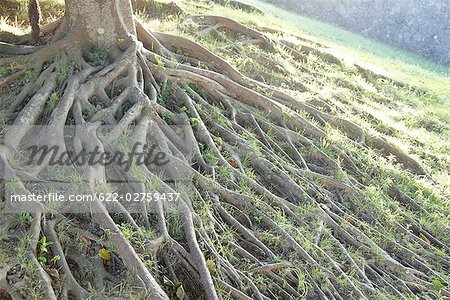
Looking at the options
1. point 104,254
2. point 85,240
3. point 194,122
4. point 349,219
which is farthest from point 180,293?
point 349,219

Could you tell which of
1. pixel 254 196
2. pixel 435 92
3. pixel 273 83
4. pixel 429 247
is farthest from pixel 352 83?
pixel 254 196

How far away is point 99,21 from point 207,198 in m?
2.28

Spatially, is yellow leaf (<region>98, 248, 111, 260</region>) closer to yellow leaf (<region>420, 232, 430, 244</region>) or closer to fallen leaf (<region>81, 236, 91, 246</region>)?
fallen leaf (<region>81, 236, 91, 246</region>)

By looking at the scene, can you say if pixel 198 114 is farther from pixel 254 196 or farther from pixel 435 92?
pixel 435 92

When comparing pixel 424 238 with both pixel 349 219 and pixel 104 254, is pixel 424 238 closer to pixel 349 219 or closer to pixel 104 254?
pixel 349 219

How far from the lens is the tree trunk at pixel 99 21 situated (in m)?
4.75

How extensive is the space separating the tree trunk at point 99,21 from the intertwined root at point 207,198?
0.50ft

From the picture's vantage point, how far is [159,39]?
226 inches

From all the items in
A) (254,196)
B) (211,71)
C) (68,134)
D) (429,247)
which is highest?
(211,71)

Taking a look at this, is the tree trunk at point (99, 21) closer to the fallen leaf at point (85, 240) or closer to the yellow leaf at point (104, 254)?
the fallen leaf at point (85, 240)

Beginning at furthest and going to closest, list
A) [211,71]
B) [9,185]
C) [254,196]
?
[211,71] < [254,196] < [9,185]

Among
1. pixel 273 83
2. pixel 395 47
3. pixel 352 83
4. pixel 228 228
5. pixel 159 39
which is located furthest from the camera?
pixel 395 47

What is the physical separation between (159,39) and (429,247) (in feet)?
12.5

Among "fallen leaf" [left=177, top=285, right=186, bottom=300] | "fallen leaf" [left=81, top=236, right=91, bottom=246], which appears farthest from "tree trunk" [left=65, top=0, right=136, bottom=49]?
"fallen leaf" [left=177, top=285, right=186, bottom=300]
